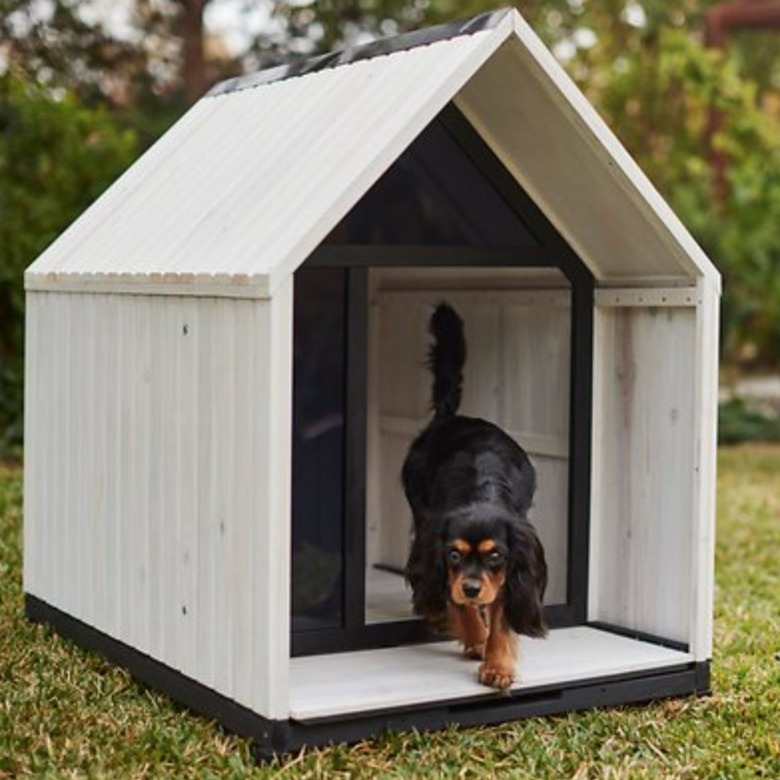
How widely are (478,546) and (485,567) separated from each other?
7 cm

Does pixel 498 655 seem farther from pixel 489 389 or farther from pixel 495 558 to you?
pixel 489 389

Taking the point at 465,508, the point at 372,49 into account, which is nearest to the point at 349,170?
the point at 372,49

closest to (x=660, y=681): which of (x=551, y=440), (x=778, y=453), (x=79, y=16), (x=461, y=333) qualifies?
(x=551, y=440)

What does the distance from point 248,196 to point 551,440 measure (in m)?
1.76

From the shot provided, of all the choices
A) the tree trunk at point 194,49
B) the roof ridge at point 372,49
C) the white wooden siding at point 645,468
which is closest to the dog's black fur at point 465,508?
the white wooden siding at point 645,468

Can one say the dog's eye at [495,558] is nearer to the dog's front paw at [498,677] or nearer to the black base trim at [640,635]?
the dog's front paw at [498,677]

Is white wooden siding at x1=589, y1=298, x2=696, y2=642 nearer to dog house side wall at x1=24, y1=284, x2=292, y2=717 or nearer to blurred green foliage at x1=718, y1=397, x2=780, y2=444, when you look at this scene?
dog house side wall at x1=24, y1=284, x2=292, y2=717

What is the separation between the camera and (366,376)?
5613mm

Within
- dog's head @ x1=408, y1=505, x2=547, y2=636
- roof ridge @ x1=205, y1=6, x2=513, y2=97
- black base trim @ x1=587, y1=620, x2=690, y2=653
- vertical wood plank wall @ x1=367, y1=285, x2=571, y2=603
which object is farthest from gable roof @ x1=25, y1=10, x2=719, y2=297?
black base trim @ x1=587, y1=620, x2=690, y2=653

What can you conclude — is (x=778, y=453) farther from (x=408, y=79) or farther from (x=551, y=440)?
(x=408, y=79)

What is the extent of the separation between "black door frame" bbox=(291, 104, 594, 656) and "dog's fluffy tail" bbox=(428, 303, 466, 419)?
0.50 m

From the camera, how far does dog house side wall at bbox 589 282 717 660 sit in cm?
562

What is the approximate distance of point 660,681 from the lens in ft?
18.4

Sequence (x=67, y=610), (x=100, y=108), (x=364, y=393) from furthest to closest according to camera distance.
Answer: (x=100, y=108)
(x=67, y=610)
(x=364, y=393)
